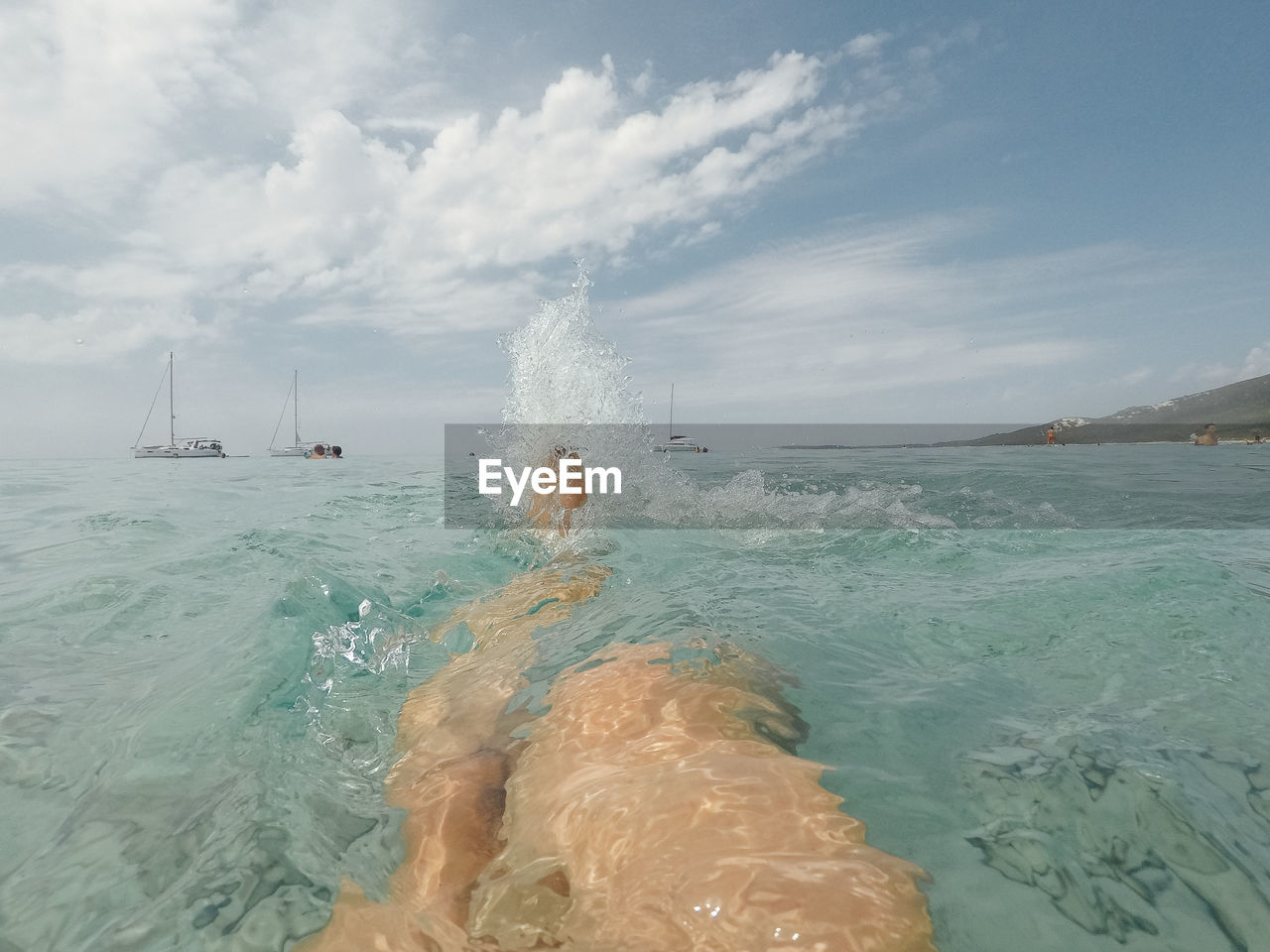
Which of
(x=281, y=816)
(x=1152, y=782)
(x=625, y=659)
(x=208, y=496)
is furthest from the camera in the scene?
(x=208, y=496)

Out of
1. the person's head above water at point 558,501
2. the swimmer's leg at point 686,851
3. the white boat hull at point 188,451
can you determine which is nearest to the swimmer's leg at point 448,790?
the swimmer's leg at point 686,851

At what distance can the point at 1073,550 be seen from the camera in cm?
708

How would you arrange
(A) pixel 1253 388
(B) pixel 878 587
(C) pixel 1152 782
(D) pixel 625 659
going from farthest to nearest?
(A) pixel 1253 388 < (B) pixel 878 587 < (D) pixel 625 659 < (C) pixel 1152 782

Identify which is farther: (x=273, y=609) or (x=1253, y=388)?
(x=1253, y=388)

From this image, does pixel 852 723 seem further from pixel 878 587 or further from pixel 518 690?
pixel 878 587

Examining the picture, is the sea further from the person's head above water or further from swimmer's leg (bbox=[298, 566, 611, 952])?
the person's head above water

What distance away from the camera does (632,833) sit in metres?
2.14

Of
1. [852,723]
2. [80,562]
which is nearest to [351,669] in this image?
[852,723]

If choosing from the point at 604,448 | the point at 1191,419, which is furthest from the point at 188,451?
the point at 1191,419

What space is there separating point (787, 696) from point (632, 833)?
4.55 feet

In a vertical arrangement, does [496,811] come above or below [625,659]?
below

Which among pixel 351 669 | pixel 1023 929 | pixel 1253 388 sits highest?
pixel 1253 388

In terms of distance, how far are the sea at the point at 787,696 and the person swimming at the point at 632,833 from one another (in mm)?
147

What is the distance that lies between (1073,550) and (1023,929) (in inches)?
264
